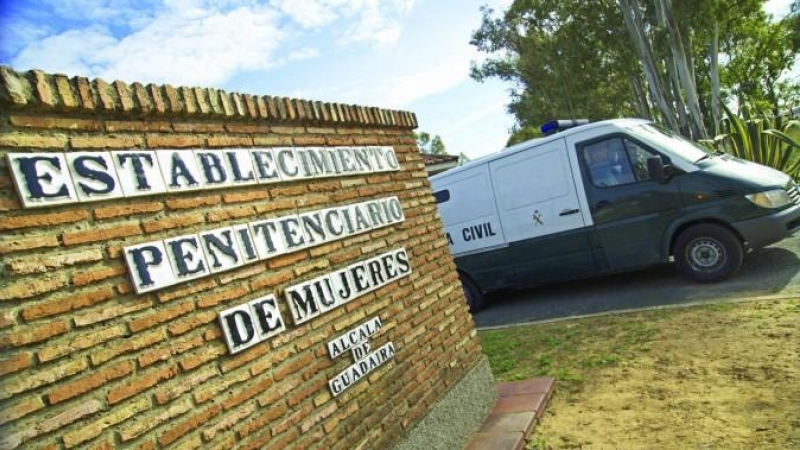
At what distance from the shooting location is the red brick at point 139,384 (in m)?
2.13

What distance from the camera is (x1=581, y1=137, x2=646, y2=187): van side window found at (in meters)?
7.00

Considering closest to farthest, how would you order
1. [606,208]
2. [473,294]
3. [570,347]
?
1. [570,347]
2. [606,208]
3. [473,294]

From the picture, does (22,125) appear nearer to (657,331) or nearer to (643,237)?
(657,331)

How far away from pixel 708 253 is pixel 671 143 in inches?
56.5

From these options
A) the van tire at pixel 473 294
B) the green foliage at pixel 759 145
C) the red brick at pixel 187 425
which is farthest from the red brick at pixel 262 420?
the green foliage at pixel 759 145

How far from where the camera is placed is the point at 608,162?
7133 mm

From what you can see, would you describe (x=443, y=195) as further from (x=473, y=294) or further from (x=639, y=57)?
(x=639, y=57)

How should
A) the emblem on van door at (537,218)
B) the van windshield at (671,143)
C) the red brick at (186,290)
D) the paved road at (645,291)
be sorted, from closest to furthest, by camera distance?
the red brick at (186,290), the paved road at (645,291), the van windshield at (671,143), the emblem on van door at (537,218)

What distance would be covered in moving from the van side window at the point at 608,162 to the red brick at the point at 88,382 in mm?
6336

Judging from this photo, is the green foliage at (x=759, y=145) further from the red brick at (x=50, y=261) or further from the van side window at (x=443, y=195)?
the red brick at (x=50, y=261)

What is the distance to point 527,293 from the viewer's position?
30.2 feet

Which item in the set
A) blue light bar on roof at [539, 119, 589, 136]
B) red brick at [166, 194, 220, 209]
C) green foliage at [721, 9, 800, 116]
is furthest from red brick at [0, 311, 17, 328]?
green foliage at [721, 9, 800, 116]

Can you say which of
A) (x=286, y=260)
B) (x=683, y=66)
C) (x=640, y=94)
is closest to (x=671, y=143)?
(x=286, y=260)

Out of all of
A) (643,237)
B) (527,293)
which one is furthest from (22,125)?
(527,293)
